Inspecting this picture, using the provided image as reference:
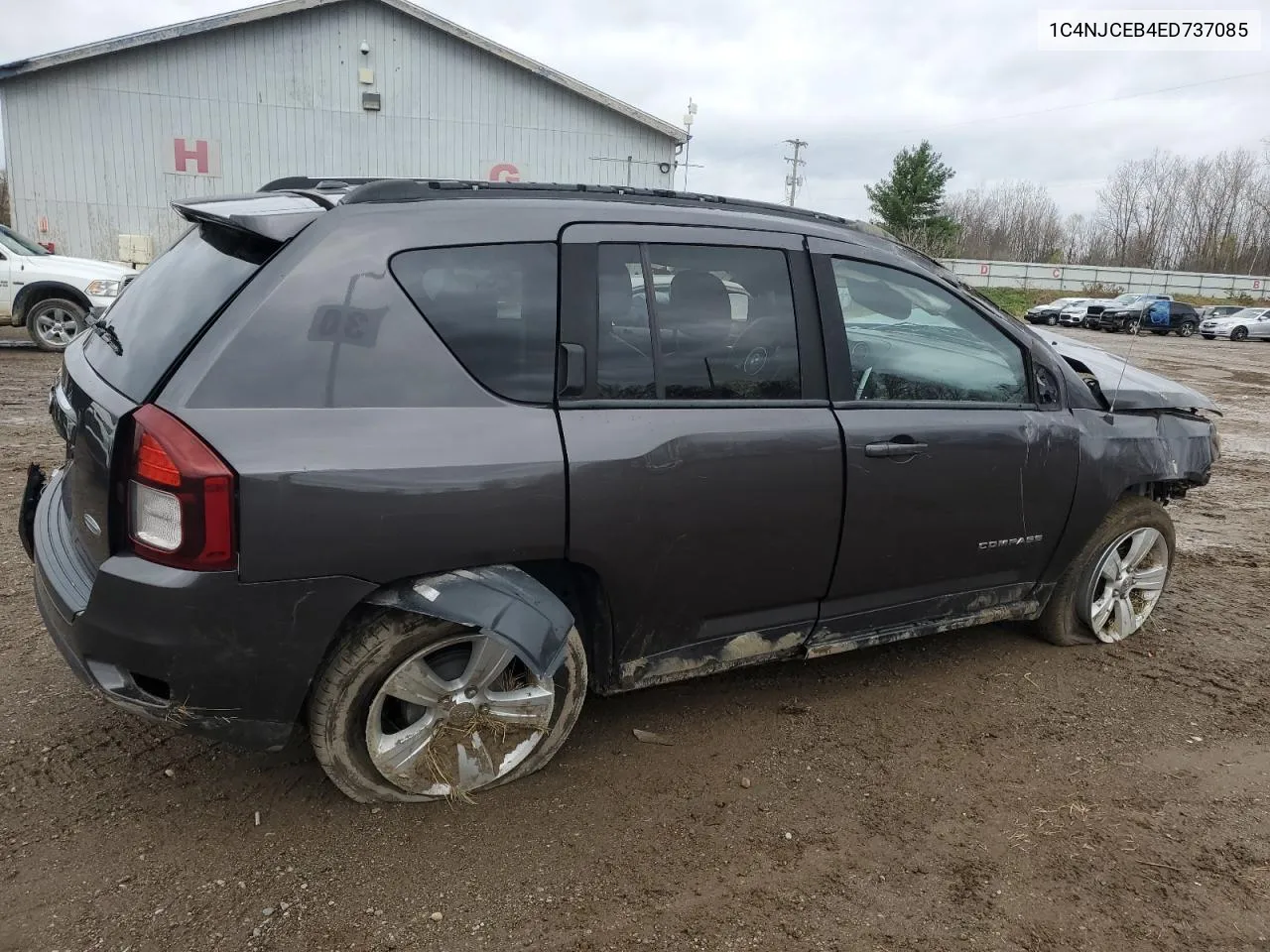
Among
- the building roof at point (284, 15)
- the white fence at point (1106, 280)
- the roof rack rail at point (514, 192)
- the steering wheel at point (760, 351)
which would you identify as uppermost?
the building roof at point (284, 15)

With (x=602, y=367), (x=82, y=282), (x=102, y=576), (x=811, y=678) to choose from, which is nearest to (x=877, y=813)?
(x=811, y=678)

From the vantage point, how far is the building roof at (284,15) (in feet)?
60.8

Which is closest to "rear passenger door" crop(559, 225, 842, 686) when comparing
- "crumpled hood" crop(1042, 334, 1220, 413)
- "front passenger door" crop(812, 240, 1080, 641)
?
"front passenger door" crop(812, 240, 1080, 641)

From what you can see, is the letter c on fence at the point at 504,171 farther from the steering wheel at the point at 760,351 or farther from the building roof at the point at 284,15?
the steering wheel at the point at 760,351

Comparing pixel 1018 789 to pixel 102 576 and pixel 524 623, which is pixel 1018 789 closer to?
pixel 524 623

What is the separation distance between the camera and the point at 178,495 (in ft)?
7.03

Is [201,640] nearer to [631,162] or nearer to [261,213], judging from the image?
[261,213]

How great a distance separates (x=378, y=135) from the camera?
21.0 metres

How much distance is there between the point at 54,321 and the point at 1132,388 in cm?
1283

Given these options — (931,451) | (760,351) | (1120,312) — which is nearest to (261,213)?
(760,351)

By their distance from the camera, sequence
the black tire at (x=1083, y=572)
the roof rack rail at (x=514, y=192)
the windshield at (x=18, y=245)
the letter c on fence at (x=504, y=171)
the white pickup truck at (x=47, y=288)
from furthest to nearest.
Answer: the letter c on fence at (x=504, y=171), the windshield at (x=18, y=245), the white pickup truck at (x=47, y=288), the black tire at (x=1083, y=572), the roof rack rail at (x=514, y=192)

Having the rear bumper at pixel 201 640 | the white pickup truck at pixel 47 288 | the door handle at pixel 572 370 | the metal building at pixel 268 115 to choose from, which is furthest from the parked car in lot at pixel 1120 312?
the rear bumper at pixel 201 640

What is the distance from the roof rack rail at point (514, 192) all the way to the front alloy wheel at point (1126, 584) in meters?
2.00

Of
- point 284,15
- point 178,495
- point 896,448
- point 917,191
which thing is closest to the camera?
point 178,495
